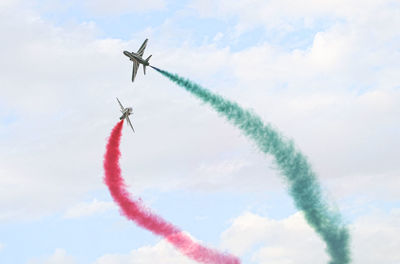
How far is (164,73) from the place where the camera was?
10269 cm

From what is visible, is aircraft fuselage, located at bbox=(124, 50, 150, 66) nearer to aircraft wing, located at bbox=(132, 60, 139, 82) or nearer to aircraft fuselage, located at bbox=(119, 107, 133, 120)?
aircraft wing, located at bbox=(132, 60, 139, 82)

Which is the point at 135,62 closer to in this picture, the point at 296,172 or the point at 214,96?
the point at 214,96

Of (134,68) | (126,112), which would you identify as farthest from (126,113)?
(134,68)

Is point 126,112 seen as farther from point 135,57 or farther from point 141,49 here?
point 141,49

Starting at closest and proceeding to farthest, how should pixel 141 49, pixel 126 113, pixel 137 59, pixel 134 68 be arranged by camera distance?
pixel 137 59
pixel 134 68
pixel 141 49
pixel 126 113

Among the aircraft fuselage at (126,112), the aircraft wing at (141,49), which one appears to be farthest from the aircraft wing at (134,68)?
the aircraft fuselage at (126,112)

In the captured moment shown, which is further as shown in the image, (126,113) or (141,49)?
(126,113)

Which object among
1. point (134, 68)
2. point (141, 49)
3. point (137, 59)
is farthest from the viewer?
point (141, 49)

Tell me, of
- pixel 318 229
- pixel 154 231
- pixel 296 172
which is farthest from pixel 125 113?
pixel 318 229

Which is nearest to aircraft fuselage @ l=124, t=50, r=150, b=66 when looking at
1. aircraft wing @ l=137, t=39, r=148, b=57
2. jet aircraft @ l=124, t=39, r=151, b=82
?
jet aircraft @ l=124, t=39, r=151, b=82

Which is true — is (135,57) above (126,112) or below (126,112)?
above

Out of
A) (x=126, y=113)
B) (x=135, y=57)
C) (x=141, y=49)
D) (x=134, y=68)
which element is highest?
(x=141, y=49)

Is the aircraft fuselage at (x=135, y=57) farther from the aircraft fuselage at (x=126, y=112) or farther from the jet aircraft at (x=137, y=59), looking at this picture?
the aircraft fuselage at (x=126, y=112)

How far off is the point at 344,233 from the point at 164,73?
50.6 metres
